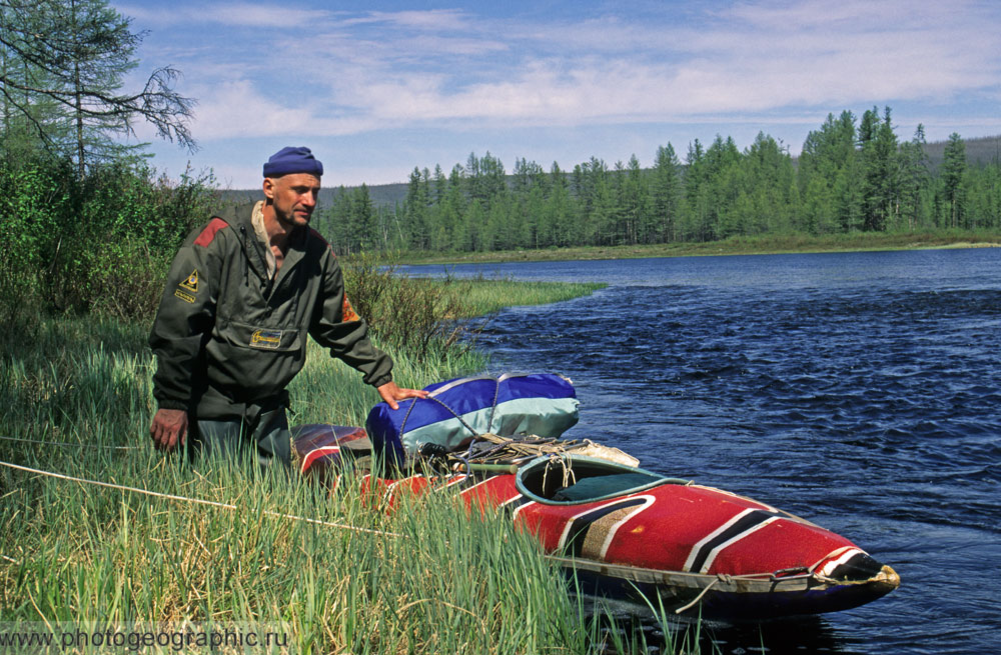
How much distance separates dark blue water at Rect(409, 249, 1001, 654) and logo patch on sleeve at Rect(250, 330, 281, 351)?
10.1 feet

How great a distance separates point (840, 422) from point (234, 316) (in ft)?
27.6

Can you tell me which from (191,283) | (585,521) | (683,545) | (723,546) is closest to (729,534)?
(723,546)

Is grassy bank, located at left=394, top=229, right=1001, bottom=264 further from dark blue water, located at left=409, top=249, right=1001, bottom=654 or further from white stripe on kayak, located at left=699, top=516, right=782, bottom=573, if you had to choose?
white stripe on kayak, located at left=699, top=516, right=782, bottom=573

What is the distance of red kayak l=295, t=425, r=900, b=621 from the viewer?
4141 millimetres

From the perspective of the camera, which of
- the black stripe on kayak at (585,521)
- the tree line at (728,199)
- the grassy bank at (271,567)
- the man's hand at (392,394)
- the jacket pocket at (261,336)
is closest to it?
the grassy bank at (271,567)

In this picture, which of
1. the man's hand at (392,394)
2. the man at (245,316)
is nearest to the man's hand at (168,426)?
the man at (245,316)

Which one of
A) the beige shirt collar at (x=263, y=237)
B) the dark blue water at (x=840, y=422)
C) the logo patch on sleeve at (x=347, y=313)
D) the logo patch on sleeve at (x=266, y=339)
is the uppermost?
the beige shirt collar at (x=263, y=237)

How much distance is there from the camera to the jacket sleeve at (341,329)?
Result: 4988mm

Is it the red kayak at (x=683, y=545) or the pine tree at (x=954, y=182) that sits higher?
the pine tree at (x=954, y=182)

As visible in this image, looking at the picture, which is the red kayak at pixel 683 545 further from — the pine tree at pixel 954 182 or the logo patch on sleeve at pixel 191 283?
the pine tree at pixel 954 182

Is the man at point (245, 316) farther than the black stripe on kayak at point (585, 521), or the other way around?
the black stripe on kayak at point (585, 521)

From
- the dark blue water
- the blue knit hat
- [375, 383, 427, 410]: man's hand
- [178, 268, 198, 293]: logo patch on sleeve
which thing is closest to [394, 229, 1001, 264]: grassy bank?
the dark blue water

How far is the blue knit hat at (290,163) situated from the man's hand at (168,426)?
1368 mm

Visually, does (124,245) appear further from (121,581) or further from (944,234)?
(944,234)
